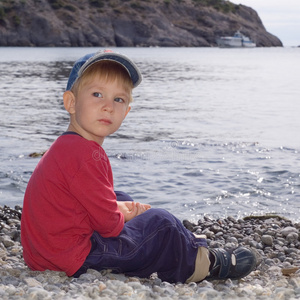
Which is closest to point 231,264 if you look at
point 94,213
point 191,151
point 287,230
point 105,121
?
point 94,213

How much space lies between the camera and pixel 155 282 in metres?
3.94

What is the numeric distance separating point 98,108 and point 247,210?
4144 mm

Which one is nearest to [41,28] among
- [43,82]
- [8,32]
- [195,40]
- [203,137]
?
[8,32]

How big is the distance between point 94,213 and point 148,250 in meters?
0.53

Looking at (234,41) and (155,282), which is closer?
(155,282)

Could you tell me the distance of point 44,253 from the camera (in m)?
3.87

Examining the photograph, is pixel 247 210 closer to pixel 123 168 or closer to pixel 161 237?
pixel 123 168

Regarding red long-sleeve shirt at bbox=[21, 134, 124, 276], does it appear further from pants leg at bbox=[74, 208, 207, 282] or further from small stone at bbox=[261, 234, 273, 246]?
small stone at bbox=[261, 234, 273, 246]

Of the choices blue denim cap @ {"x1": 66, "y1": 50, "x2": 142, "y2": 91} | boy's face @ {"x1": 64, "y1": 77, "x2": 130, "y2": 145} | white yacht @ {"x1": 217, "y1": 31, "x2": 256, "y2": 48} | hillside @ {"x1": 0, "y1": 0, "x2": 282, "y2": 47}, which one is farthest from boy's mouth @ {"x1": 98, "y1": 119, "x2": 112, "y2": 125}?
white yacht @ {"x1": 217, "y1": 31, "x2": 256, "y2": 48}

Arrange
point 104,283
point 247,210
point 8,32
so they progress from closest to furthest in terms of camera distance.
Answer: point 104,283, point 247,210, point 8,32

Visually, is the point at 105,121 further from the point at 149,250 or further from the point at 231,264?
the point at 231,264

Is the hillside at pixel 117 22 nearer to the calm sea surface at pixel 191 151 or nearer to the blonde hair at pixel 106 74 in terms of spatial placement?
the calm sea surface at pixel 191 151

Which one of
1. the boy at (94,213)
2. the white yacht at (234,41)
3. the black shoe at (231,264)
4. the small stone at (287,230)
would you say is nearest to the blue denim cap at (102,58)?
the boy at (94,213)

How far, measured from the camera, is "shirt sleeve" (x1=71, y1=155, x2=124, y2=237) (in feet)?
12.1
